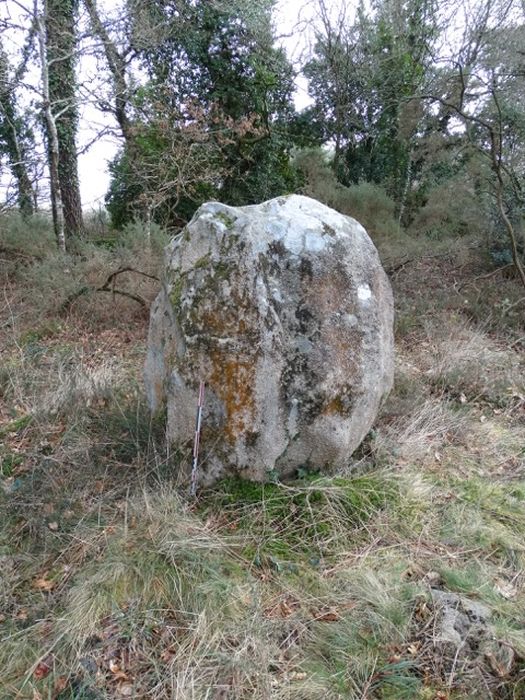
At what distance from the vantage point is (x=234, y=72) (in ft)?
32.0

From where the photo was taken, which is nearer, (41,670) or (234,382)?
(41,670)

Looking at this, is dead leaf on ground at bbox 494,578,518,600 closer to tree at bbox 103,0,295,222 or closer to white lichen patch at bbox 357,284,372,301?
white lichen patch at bbox 357,284,372,301

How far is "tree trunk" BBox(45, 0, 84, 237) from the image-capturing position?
7008mm

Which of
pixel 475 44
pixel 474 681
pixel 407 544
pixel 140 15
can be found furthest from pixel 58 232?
pixel 475 44

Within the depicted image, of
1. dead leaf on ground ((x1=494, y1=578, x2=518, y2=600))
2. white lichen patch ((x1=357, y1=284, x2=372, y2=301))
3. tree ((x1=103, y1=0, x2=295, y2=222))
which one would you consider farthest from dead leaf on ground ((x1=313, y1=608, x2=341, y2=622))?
tree ((x1=103, y1=0, x2=295, y2=222))

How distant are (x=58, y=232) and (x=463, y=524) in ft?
23.6

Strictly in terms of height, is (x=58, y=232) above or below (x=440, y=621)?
above

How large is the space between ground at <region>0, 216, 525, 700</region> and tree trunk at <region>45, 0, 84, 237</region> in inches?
212

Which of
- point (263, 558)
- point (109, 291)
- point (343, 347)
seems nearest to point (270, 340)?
point (343, 347)

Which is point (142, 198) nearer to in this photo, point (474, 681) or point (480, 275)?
point (480, 275)

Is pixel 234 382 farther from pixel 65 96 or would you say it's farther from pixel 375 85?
pixel 375 85

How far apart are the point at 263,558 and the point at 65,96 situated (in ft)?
28.4

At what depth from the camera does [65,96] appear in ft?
27.3

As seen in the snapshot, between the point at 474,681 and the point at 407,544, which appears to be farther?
the point at 407,544
